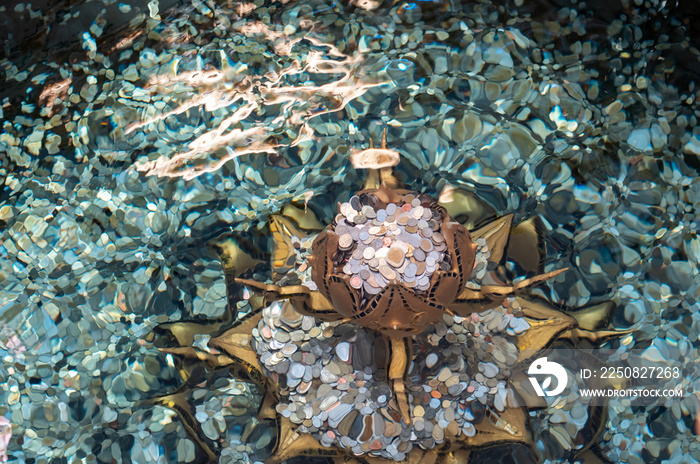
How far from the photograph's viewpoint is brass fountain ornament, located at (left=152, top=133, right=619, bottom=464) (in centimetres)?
69

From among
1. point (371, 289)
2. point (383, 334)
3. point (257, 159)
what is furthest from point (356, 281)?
point (257, 159)

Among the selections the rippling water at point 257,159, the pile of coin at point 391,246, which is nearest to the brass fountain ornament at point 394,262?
the pile of coin at point 391,246

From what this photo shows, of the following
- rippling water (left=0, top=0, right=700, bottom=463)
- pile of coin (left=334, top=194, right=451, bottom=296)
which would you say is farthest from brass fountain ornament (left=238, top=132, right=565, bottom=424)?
rippling water (left=0, top=0, right=700, bottom=463)

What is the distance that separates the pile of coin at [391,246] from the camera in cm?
67

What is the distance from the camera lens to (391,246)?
2.18 ft

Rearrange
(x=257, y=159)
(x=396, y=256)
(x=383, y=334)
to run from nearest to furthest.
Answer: (x=396, y=256) → (x=383, y=334) → (x=257, y=159)

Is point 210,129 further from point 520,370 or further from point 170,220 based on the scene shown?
point 520,370

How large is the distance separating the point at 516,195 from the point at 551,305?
0.53ft

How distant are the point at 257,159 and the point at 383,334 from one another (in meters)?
0.36

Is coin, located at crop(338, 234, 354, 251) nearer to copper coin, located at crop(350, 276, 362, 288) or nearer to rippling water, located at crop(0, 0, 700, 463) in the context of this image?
copper coin, located at crop(350, 276, 362, 288)

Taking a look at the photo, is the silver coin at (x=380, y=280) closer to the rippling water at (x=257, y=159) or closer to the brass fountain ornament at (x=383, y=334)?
the brass fountain ornament at (x=383, y=334)

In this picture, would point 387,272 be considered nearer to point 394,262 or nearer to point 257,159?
point 394,262

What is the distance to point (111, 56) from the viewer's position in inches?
40.7

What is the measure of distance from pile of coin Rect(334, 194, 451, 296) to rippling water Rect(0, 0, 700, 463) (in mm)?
309
